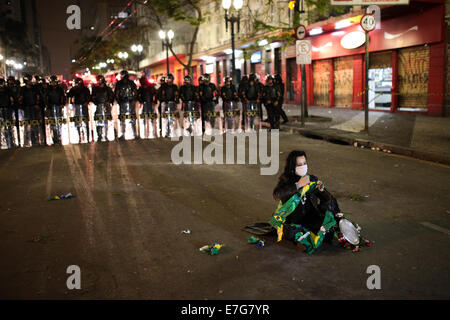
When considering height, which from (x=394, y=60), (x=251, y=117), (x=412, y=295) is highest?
(x=394, y=60)

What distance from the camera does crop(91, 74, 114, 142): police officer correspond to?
15781 millimetres

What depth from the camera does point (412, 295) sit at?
3.84 metres

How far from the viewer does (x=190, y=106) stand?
16562mm

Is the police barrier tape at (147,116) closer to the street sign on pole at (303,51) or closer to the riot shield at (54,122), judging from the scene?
the riot shield at (54,122)

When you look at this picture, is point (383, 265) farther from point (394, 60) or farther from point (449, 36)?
point (394, 60)

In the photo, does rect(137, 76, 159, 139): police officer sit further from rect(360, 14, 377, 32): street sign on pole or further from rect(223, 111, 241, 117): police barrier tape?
rect(360, 14, 377, 32): street sign on pole

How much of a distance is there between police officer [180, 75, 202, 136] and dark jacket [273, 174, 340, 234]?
1135 cm

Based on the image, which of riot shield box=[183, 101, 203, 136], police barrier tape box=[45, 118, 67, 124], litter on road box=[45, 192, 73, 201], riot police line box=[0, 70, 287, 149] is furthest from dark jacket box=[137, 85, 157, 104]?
litter on road box=[45, 192, 73, 201]

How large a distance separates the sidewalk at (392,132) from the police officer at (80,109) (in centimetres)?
699

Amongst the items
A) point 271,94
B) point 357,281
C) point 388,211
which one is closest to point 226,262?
point 357,281

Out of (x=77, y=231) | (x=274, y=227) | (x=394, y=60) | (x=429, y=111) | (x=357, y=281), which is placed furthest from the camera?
(x=394, y=60)

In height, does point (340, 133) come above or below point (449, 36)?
below

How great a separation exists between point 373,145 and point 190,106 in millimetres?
6954

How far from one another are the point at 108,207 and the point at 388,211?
159 inches
